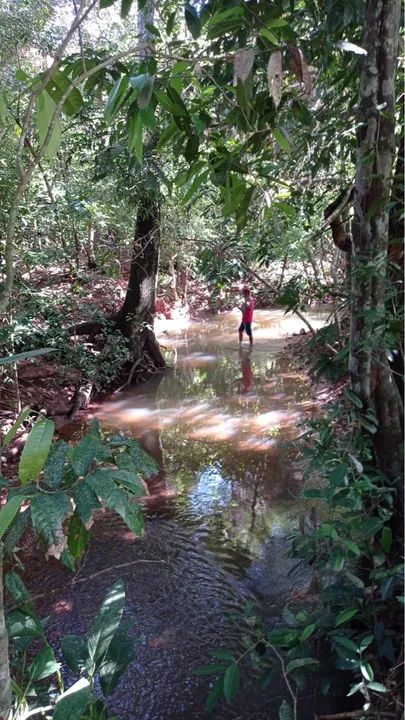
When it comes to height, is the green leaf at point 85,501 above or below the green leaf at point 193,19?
below

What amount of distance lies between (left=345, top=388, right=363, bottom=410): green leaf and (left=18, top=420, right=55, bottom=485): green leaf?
1.41 metres

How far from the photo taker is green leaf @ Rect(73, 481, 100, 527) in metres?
1.07

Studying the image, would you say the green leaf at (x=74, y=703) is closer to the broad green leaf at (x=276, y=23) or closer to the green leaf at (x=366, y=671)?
the green leaf at (x=366, y=671)

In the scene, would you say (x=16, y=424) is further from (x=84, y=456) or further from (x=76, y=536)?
(x=76, y=536)

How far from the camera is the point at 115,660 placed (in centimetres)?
190

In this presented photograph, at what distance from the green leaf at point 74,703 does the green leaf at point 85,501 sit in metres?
0.69

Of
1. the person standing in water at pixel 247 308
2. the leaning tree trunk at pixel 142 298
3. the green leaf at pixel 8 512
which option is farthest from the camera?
the person standing in water at pixel 247 308

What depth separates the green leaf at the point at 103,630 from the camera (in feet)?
5.97

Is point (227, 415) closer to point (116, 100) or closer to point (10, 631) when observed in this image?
point (10, 631)

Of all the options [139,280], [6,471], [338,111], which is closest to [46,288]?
[139,280]

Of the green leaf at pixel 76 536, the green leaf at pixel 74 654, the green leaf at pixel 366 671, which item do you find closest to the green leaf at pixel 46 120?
the green leaf at pixel 76 536

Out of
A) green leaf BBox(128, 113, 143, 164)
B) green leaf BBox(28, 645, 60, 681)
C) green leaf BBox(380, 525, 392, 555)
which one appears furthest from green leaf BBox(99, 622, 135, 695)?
green leaf BBox(128, 113, 143, 164)

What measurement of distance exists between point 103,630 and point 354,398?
1233 mm

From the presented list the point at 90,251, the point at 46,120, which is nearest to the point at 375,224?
the point at 46,120
